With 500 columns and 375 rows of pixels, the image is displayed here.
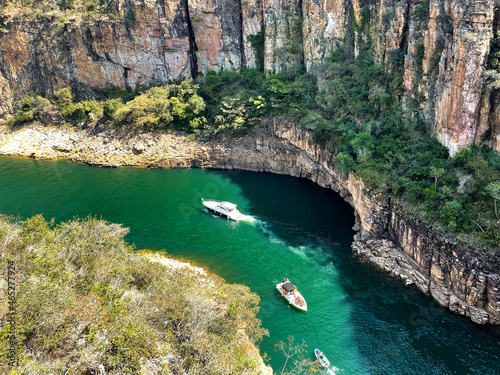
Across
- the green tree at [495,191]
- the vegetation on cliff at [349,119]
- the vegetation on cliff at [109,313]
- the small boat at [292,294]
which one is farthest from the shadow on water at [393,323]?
the vegetation on cliff at [109,313]

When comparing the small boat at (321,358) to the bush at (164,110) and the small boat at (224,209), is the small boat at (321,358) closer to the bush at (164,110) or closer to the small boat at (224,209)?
the small boat at (224,209)

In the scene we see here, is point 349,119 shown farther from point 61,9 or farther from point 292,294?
point 61,9

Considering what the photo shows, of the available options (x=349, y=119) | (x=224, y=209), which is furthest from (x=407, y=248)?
(x=224, y=209)

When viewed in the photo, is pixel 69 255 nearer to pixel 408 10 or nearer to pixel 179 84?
pixel 408 10

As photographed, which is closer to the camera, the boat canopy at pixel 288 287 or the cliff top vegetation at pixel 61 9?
the boat canopy at pixel 288 287

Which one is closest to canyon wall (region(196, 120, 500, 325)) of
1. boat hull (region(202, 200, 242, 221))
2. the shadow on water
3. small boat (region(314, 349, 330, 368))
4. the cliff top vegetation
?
the shadow on water

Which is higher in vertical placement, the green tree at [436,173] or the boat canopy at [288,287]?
the green tree at [436,173]
